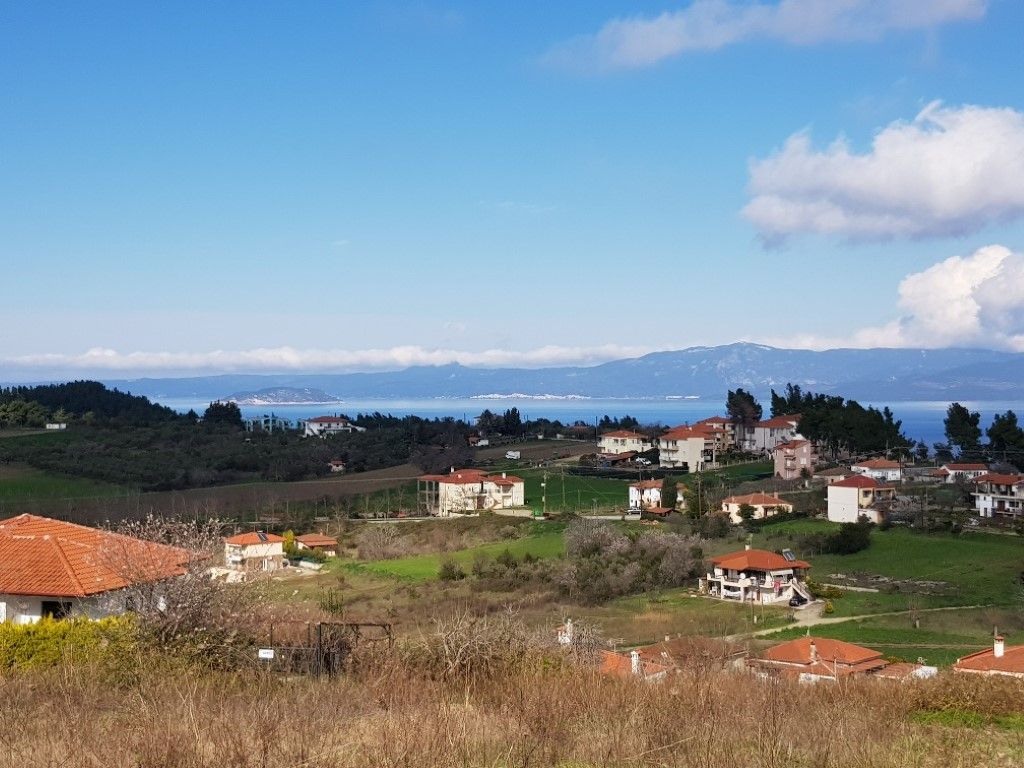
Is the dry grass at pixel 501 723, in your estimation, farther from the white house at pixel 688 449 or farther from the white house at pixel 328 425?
the white house at pixel 328 425

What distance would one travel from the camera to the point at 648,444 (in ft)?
274

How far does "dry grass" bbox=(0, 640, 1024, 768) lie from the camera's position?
5.48m

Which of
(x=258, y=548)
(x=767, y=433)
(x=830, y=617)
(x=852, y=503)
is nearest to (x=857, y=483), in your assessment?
(x=852, y=503)

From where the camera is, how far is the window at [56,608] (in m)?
15.7

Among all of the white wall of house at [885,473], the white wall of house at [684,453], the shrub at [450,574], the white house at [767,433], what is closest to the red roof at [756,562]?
the shrub at [450,574]

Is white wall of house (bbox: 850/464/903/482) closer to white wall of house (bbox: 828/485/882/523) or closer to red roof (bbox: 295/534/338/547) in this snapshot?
white wall of house (bbox: 828/485/882/523)

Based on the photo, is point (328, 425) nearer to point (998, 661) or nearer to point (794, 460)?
point (794, 460)

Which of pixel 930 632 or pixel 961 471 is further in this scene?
pixel 961 471

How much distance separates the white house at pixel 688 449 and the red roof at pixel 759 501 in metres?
19.6

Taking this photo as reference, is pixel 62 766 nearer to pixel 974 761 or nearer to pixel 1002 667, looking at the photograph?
pixel 974 761

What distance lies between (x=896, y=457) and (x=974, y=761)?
2563 inches

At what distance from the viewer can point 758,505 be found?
51812 mm

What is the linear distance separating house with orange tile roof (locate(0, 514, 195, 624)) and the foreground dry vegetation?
5.10 meters

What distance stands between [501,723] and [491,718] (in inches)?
5.6
